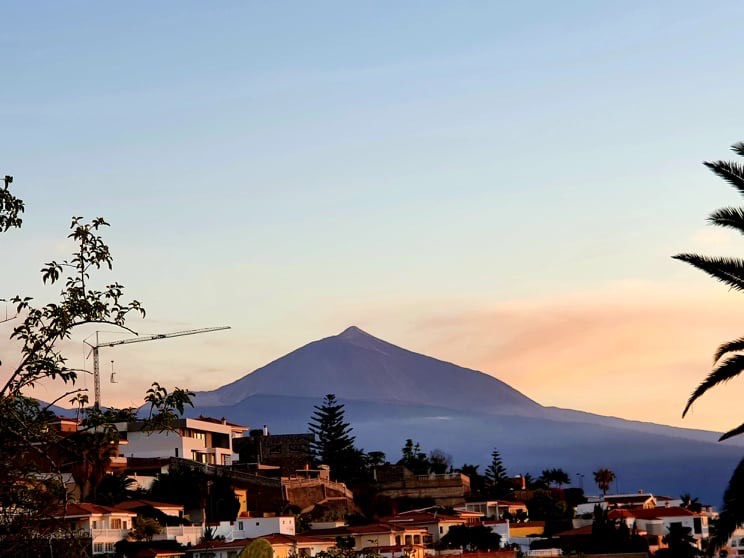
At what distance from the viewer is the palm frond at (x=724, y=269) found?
24.0 meters

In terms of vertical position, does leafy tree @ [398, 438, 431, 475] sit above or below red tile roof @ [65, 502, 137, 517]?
above

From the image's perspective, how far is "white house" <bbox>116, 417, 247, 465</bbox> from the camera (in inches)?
4070

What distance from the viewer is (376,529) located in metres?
79.6

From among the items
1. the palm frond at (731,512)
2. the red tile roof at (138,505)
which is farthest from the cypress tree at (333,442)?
the palm frond at (731,512)

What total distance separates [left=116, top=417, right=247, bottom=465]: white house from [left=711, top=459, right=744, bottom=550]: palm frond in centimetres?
7570

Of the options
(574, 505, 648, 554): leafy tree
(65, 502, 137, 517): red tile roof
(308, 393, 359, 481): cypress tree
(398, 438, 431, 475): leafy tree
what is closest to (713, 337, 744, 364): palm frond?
(65, 502, 137, 517): red tile roof

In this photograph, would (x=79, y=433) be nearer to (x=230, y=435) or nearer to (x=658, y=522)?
(x=658, y=522)

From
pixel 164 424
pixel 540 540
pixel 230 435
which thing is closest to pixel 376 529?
pixel 540 540

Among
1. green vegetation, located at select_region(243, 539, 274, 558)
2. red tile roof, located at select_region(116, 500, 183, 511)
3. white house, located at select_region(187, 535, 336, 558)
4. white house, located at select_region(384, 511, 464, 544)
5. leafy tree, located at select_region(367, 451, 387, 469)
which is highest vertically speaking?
leafy tree, located at select_region(367, 451, 387, 469)

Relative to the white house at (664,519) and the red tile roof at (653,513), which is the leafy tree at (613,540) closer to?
the white house at (664,519)

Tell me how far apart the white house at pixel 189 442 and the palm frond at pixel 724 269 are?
251 ft

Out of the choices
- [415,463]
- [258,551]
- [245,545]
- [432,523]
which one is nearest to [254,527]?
[245,545]

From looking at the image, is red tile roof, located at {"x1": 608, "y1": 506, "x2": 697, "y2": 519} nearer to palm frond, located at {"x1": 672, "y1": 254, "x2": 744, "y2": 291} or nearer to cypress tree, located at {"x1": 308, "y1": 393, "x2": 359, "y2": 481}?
cypress tree, located at {"x1": 308, "y1": 393, "x2": 359, "y2": 481}

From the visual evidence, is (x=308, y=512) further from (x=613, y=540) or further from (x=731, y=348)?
(x=731, y=348)
